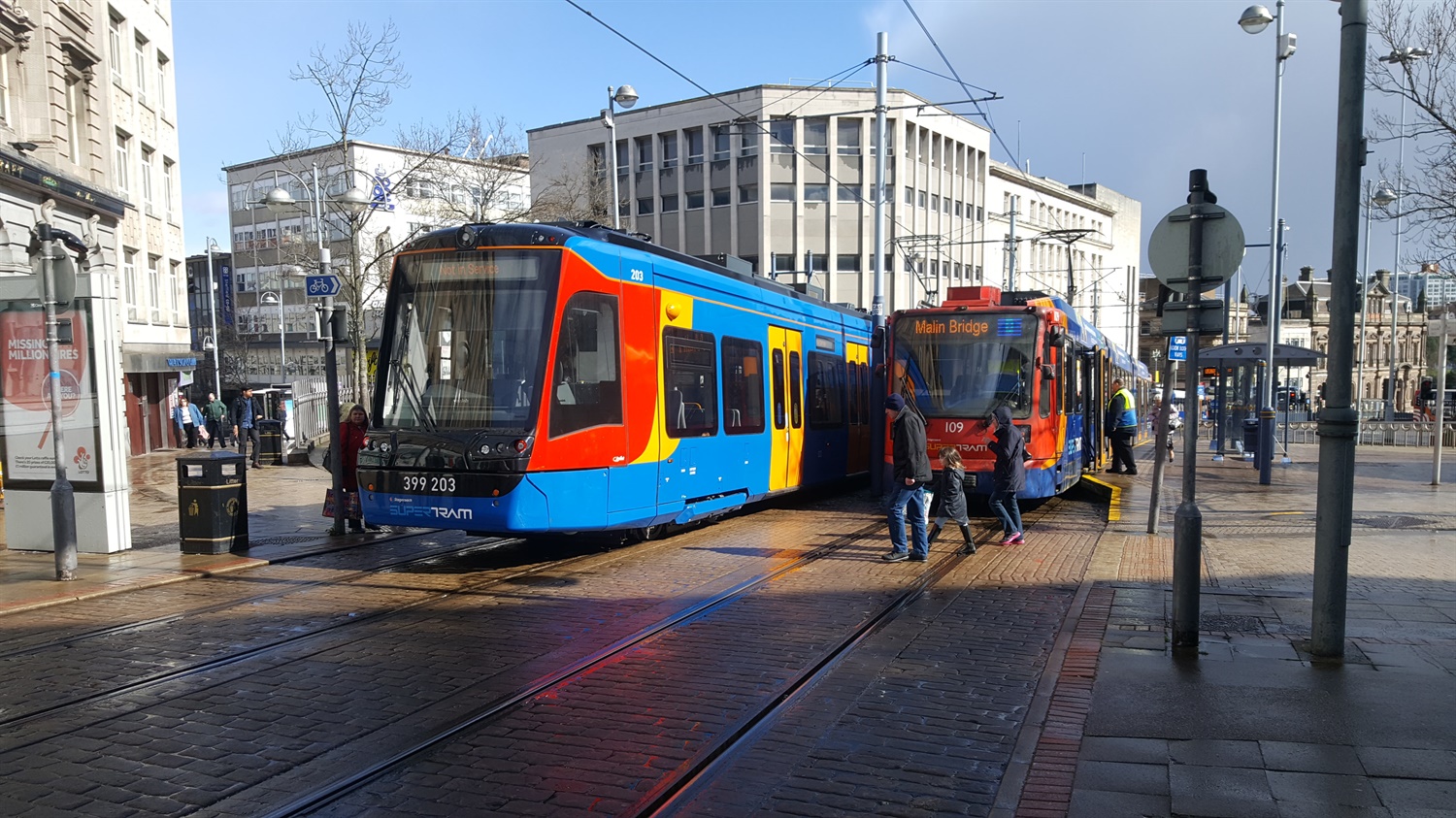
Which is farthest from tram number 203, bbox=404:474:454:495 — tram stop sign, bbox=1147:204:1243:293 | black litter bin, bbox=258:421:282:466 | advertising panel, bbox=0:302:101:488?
black litter bin, bbox=258:421:282:466

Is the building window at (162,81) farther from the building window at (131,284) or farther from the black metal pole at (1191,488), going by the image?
the black metal pole at (1191,488)

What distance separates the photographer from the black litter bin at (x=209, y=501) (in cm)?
1152

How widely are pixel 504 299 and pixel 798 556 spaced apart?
14.0 feet

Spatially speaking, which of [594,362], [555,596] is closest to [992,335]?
[594,362]

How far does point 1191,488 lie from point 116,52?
32803 millimetres

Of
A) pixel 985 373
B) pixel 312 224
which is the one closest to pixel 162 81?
pixel 312 224

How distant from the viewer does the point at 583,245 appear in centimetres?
1019

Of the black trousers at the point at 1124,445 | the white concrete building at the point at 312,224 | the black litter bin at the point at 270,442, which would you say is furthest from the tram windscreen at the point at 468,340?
the black litter bin at the point at 270,442

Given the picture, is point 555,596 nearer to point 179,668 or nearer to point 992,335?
point 179,668

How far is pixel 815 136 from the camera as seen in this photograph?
5369cm

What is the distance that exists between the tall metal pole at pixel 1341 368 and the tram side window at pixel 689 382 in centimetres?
670

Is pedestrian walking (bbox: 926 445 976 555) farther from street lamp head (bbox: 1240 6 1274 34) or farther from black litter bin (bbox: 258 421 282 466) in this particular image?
black litter bin (bbox: 258 421 282 466)

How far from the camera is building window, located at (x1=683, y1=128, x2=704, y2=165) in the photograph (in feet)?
177

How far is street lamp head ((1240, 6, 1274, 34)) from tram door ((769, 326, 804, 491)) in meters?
13.5
